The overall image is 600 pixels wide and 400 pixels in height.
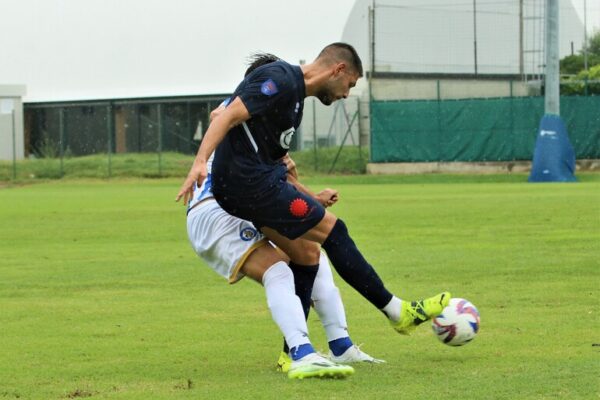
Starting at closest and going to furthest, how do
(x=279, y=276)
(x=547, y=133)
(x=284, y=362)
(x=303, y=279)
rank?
(x=279, y=276)
(x=284, y=362)
(x=303, y=279)
(x=547, y=133)

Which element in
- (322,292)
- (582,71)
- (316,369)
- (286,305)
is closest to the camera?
(316,369)

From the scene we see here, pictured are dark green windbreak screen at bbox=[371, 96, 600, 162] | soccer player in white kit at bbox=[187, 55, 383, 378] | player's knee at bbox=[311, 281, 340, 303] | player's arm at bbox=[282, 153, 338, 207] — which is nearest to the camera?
soccer player in white kit at bbox=[187, 55, 383, 378]

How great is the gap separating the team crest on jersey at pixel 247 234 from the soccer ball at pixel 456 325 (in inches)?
42.2

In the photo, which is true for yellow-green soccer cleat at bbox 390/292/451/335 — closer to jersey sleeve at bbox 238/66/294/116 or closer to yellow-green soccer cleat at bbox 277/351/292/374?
yellow-green soccer cleat at bbox 277/351/292/374

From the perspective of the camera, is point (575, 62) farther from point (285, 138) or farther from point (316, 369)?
point (316, 369)

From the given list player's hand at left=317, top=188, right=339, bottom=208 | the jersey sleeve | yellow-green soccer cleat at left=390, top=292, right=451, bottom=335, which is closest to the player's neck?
the jersey sleeve

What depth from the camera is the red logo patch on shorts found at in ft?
20.2

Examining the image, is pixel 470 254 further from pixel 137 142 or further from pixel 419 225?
pixel 137 142

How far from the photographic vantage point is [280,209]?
6.14m

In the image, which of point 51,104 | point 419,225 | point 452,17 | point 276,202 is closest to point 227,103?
point 276,202

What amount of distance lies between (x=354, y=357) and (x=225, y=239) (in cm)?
93

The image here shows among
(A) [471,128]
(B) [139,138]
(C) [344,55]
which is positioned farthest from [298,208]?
(B) [139,138]

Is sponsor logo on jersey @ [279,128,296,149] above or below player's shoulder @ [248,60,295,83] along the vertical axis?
below

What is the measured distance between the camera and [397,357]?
6.71m
